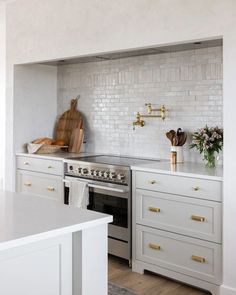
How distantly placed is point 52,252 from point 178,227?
1876mm

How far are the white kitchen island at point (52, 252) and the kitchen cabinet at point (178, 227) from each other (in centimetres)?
151

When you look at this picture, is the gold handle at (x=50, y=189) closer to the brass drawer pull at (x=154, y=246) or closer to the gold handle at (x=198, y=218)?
the brass drawer pull at (x=154, y=246)

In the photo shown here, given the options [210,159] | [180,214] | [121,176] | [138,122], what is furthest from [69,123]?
[180,214]

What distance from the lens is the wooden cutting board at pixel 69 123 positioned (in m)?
5.42

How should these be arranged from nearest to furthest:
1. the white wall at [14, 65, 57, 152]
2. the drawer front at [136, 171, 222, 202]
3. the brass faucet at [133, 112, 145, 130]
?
the drawer front at [136, 171, 222, 202] < the brass faucet at [133, 112, 145, 130] < the white wall at [14, 65, 57, 152]

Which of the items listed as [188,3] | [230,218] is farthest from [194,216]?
[188,3]

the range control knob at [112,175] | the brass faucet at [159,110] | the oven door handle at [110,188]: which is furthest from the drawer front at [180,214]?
the brass faucet at [159,110]

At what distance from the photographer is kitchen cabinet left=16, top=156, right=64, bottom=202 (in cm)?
474

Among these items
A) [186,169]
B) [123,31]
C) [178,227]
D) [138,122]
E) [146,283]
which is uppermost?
[123,31]

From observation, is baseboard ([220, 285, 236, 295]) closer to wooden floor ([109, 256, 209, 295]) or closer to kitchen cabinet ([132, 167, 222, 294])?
kitchen cabinet ([132, 167, 222, 294])

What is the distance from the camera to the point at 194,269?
3480mm

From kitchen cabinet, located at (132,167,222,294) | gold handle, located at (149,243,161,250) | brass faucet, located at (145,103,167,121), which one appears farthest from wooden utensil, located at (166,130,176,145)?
gold handle, located at (149,243,161,250)

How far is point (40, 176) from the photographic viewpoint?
16.3ft

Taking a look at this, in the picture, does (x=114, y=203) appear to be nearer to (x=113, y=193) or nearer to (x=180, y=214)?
(x=113, y=193)
